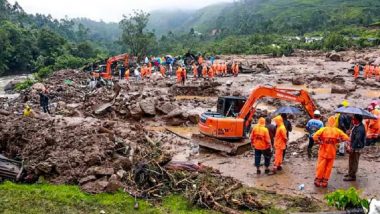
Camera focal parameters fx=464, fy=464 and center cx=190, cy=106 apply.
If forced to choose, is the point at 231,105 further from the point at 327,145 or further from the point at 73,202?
the point at 73,202

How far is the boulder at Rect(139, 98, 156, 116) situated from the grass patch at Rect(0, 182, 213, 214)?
1094 centimetres

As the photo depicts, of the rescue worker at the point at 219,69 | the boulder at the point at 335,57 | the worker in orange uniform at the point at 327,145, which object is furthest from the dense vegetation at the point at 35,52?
the worker in orange uniform at the point at 327,145

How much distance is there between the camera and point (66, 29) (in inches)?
4483

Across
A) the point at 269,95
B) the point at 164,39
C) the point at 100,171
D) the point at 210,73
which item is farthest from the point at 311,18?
the point at 100,171

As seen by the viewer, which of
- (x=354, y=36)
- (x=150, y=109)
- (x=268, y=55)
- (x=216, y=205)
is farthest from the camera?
(x=354, y=36)

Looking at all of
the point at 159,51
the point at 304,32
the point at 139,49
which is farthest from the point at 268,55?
the point at 304,32

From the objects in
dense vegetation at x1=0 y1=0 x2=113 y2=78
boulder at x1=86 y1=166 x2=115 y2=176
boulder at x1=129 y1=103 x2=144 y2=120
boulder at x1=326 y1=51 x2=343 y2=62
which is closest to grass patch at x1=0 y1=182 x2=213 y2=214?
boulder at x1=86 y1=166 x2=115 y2=176

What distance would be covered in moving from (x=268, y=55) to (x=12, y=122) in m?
53.7

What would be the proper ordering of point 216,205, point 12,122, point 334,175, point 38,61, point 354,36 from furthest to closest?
1. point 354,36
2. point 38,61
3. point 12,122
4. point 334,175
5. point 216,205

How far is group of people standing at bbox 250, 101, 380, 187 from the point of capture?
36.5 feet

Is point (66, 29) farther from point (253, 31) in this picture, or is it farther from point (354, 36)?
point (354, 36)

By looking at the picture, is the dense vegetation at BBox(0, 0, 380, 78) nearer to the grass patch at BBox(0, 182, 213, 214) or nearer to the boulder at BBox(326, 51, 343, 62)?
the boulder at BBox(326, 51, 343, 62)

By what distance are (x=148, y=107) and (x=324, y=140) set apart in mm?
12084

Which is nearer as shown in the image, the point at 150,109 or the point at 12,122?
the point at 12,122
